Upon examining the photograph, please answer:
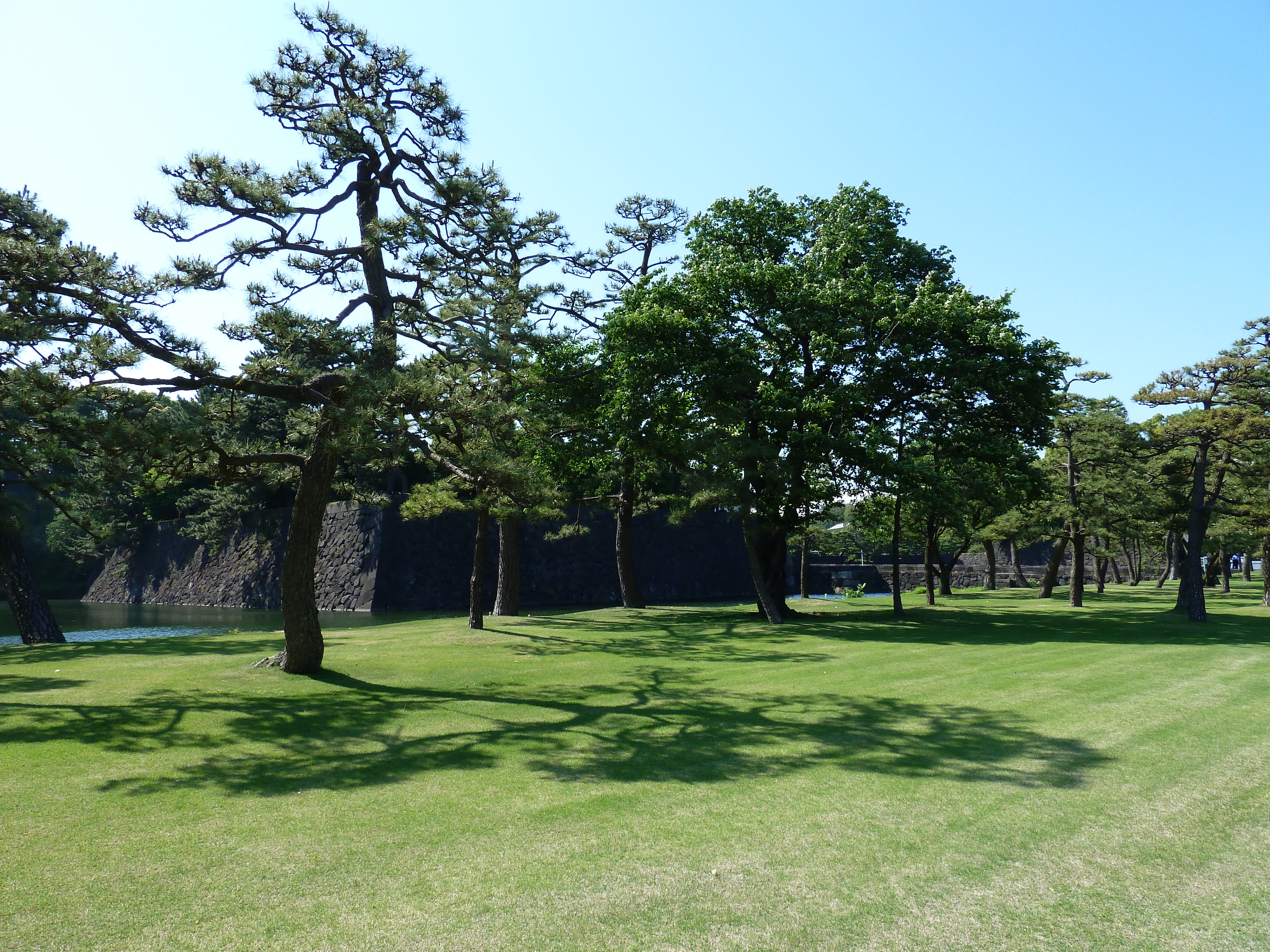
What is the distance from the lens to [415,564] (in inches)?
1471

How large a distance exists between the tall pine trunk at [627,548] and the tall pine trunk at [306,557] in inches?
619

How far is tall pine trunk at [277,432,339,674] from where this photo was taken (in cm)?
1154

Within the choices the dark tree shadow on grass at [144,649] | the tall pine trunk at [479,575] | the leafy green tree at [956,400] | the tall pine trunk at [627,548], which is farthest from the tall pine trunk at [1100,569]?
the dark tree shadow on grass at [144,649]

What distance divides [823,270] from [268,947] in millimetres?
19019

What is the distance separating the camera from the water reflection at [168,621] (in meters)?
25.0

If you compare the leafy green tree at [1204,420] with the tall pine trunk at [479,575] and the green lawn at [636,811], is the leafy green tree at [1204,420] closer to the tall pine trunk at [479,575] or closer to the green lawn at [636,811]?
the green lawn at [636,811]

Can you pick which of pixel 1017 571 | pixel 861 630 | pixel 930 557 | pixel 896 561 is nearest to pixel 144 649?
pixel 861 630

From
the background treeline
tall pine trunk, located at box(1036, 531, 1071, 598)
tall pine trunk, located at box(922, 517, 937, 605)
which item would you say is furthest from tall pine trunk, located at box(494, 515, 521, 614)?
tall pine trunk, located at box(1036, 531, 1071, 598)

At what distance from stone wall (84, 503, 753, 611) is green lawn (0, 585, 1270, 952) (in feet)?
78.5

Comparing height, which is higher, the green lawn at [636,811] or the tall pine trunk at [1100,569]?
the tall pine trunk at [1100,569]

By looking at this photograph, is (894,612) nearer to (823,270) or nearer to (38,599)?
(823,270)

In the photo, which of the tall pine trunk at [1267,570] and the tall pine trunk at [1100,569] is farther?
the tall pine trunk at [1100,569]

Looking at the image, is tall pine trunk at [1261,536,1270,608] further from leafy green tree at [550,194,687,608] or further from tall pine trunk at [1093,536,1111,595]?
leafy green tree at [550,194,687,608]

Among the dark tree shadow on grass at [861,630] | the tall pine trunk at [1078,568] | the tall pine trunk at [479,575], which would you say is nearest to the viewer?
the dark tree shadow on grass at [861,630]
